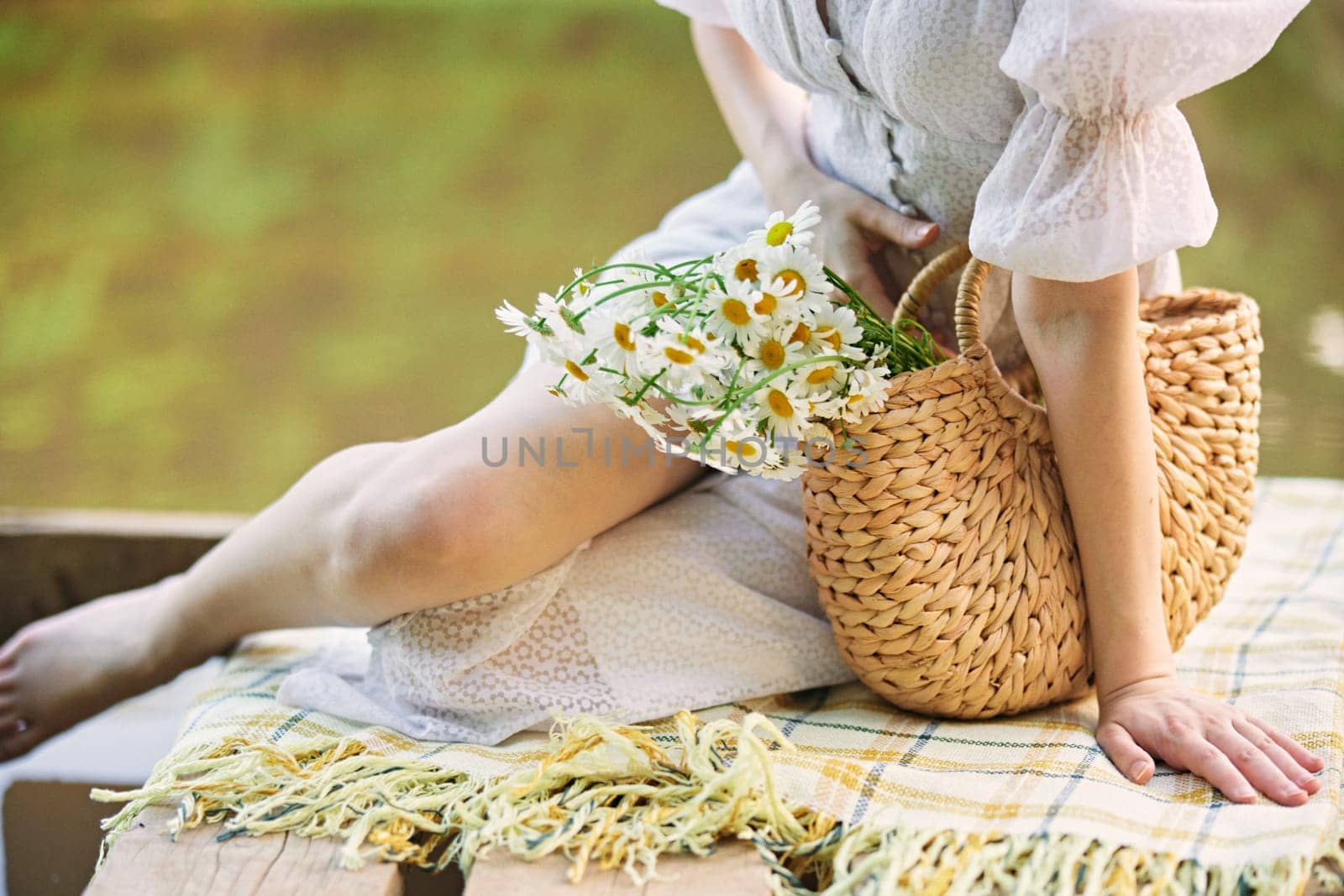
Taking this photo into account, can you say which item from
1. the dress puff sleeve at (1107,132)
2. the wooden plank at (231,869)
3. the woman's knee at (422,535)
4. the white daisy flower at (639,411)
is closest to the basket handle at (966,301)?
the dress puff sleeve at (1107,132)

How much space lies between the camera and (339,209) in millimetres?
2896

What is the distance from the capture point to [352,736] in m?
0.87

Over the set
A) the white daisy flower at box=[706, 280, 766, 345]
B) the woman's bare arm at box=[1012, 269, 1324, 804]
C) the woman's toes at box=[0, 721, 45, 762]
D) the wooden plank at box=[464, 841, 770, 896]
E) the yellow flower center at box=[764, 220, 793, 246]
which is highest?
the yellow flower center at box=[764, 220, 793, 246]

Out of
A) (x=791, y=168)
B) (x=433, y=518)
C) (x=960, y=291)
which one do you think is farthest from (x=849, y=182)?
(x=433, y=518)

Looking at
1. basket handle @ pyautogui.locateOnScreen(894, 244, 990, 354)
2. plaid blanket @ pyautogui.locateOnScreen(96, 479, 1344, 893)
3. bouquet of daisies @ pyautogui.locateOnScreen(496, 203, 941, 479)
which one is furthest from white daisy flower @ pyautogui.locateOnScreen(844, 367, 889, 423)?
plaid blanket @ pyautogui.locateOnScreen(96, 479, 1344, 893)

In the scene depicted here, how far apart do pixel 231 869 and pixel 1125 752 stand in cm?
57

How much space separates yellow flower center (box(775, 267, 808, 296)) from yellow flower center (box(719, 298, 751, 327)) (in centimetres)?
3

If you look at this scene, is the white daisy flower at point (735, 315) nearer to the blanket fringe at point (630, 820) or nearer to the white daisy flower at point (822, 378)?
the white daisy flower at point (822, 378)

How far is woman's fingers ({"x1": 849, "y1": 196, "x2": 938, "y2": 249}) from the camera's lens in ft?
2.95

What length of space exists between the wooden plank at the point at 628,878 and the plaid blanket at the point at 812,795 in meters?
0.01

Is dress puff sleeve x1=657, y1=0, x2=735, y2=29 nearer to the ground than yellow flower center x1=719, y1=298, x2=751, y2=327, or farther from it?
farther from it

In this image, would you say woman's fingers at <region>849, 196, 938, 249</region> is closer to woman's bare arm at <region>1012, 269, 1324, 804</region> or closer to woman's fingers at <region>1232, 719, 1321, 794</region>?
woman's bare arm at <region>1012, 269, 1324, 804</region>

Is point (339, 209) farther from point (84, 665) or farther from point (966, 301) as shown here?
point (966, 301)

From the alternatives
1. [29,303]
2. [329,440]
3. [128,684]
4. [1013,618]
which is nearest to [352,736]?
[128,684]
